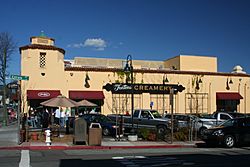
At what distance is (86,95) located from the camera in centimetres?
3712

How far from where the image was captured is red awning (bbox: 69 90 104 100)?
36.7 metres

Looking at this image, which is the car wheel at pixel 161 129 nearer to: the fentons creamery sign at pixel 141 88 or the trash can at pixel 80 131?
the trash can at pixel 80 131

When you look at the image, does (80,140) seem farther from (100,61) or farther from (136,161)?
(100,61)

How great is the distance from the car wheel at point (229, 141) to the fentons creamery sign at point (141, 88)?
20.2 m

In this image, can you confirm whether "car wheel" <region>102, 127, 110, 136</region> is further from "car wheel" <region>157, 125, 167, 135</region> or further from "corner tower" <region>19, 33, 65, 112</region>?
"corner tower" <region>19, 33, 65, 112</region>

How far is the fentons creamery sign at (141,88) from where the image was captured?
38.9m

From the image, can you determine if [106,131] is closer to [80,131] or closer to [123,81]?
[80,131]

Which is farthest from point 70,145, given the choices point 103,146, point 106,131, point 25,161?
point 106,131

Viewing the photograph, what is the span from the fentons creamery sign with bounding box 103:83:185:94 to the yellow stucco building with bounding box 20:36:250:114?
1.01 ft

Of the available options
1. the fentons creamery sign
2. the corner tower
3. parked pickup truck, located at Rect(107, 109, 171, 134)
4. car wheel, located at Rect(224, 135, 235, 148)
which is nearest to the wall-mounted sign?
the corner tower

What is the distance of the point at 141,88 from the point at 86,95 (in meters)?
6.27

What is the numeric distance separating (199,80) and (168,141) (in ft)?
70.7

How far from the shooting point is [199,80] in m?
42.6

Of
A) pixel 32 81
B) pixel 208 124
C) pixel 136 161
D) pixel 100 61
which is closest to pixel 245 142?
pixel 208 124
